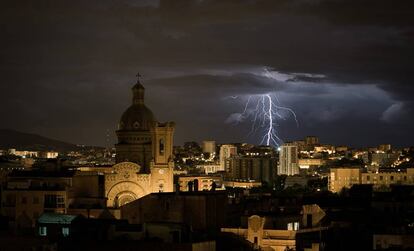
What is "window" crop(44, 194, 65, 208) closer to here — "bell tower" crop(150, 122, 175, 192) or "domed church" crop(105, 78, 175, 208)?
"domed church" crop(105, 78, 175, 208)

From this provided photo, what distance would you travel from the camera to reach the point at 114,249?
54.6 meters

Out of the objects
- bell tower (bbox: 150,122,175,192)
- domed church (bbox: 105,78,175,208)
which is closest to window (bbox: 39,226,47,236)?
domed church (bbox: 105,78,175,208)

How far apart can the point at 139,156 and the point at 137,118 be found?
3.86 m

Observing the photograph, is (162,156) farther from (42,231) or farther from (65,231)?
(65,231)

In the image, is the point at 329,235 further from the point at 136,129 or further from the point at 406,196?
the point at 136,129

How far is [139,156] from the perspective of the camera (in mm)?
95125

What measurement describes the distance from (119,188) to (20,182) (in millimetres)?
9501

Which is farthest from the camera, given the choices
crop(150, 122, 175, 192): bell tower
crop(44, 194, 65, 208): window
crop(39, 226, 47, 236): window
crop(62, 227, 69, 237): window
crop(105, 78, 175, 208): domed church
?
crop(150, 122, 175, 192): bell tower

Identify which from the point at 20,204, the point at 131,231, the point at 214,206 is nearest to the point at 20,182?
the point at 20,204

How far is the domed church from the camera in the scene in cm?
8519

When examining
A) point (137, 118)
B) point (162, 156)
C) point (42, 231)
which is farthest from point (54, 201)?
point (137, 118)

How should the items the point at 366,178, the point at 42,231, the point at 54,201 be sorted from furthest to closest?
the point at 366,178 → the point at 54,201 → the point at 42,231

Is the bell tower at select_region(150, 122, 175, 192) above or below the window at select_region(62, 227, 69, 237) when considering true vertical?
above

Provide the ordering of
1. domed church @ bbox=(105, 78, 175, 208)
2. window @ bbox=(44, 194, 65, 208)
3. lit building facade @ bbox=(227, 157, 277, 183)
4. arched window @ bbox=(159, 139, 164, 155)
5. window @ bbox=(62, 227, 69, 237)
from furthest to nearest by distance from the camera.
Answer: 1. lit building facade @ bbox=(227, 157, 277, 183)
2. arched window @ bbox=(159, 139, 164, 155)
3. domed church @ bbox=(105, 78, 175, 208)
4. window @ bbox=(44, 194, 65, 208)
5. window @ bbox=(62, 227, 69, 237)
